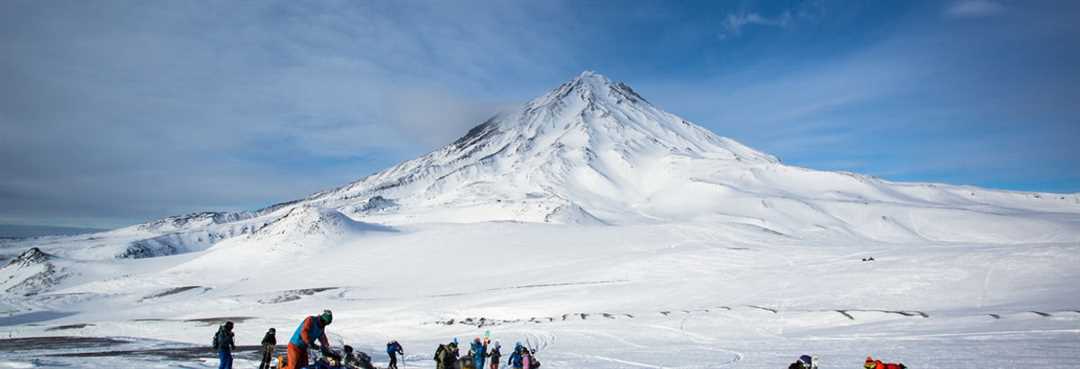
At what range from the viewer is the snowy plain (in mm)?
21562

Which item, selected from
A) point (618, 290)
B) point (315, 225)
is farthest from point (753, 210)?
point (618, 290)

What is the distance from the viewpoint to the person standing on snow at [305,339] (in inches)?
369

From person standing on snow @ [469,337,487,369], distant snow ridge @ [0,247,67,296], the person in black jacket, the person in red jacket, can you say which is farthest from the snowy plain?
the person in red jacket

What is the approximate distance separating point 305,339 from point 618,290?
39032mm

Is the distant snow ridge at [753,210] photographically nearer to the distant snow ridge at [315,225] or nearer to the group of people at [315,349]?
the distant snow ridge at [315,225]

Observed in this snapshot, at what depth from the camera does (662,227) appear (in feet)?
328

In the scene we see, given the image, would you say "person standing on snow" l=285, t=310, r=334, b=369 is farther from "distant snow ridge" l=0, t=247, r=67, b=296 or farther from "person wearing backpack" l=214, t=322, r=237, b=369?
"distant snow ridge" l=0, t=247, r=67, b=296

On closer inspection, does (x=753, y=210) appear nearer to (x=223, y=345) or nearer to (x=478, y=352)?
(x=478, y=352)

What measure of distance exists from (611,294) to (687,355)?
23914 millimetres

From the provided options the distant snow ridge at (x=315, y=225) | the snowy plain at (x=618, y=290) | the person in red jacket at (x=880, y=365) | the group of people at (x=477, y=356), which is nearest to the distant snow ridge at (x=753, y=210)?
the distant snow ridge at (x=315, y=225)

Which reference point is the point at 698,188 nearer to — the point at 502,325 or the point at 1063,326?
the point at 502,325

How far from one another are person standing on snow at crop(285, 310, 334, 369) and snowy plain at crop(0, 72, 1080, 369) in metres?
5.16

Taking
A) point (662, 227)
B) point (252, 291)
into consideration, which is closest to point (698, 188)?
point (662, 227)

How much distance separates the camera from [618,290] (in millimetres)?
46469
